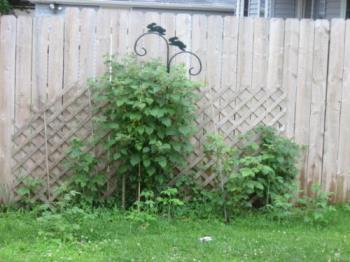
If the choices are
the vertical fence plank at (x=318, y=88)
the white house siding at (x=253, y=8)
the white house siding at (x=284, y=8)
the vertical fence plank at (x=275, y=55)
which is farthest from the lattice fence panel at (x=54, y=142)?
the white house siding at (x=253, y=8)

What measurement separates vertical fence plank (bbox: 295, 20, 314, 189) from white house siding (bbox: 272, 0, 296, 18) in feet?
25.6

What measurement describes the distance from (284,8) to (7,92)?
31.2ft

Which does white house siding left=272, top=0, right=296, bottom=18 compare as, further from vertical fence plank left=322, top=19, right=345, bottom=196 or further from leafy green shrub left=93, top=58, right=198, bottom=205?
leafy green shrub left=93, top=58, right=198, bottom=205

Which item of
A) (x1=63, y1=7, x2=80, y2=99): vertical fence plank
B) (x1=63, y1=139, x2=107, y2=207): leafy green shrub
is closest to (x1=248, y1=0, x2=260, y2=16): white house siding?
(x1=63, y1=7, x2=80, y2=99): vertical fence plank

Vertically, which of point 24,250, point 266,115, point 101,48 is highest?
point 101,48

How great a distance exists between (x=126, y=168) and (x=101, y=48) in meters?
1.38

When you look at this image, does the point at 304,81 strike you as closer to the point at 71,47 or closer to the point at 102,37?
the point at 102,37

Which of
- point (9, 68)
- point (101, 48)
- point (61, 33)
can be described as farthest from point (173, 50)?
point (9, 68)

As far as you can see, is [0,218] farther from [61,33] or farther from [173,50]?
[173,50]

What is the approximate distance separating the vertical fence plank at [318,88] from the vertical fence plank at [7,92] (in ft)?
11.1

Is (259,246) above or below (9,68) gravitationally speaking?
below

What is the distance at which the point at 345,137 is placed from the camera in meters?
7.33

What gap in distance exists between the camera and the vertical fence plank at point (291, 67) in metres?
7.16

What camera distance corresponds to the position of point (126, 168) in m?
6.68
